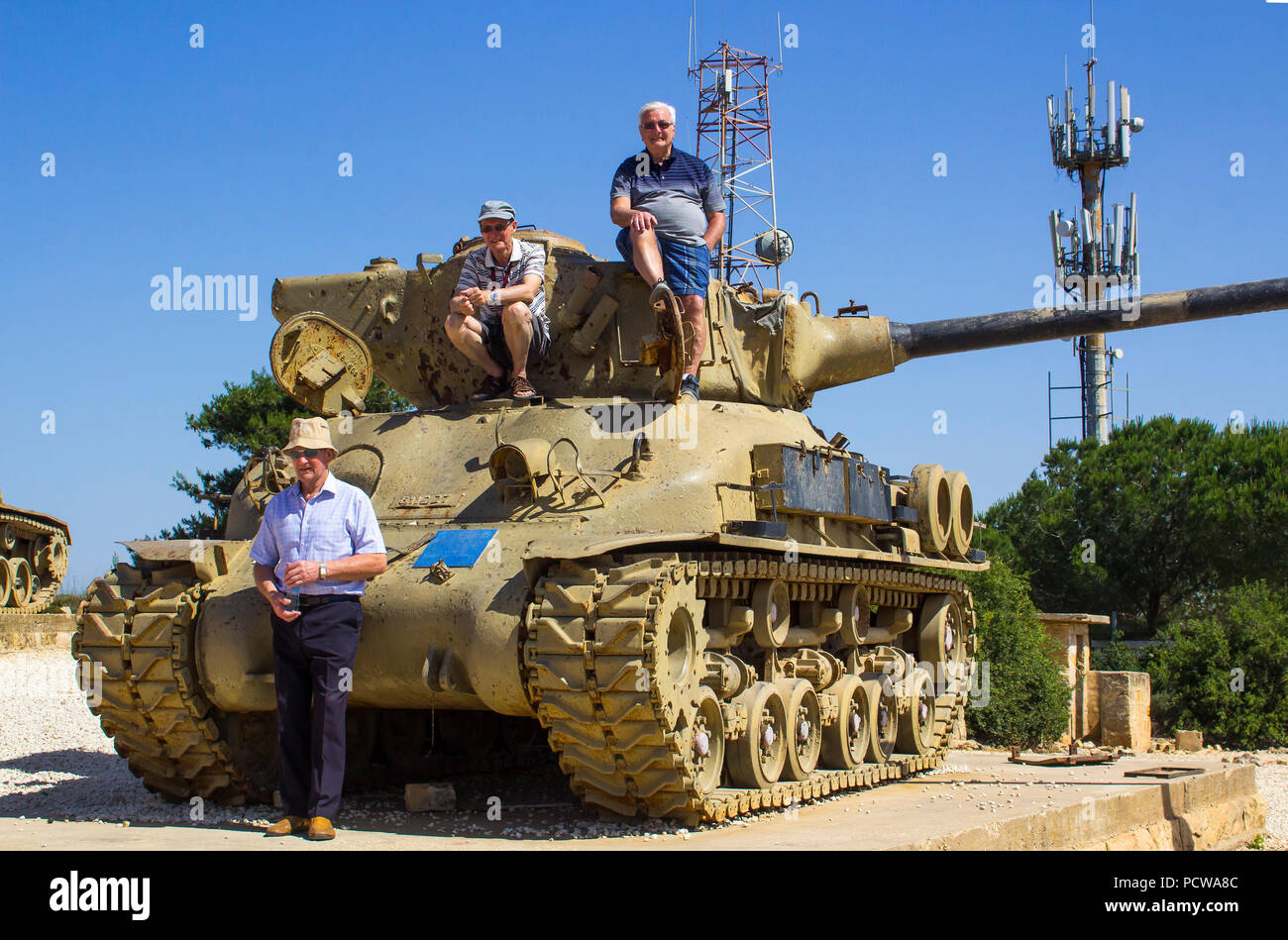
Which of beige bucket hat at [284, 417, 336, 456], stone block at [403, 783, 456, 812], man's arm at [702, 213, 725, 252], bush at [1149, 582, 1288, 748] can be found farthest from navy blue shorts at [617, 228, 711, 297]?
bush at [1149, 582, 1288, 748]

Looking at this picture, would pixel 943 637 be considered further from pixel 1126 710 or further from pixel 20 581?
pixel 20 581

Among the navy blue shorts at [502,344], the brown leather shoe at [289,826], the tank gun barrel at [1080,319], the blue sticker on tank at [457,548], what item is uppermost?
the tank gun barrel at [1080,319]

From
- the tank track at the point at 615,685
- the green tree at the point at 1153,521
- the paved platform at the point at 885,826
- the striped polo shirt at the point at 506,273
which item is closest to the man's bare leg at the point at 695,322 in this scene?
the striped polo shirt at the point at 506,273

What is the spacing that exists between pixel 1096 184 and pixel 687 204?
37.5 meters

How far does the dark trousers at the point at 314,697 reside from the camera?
26.1 feet

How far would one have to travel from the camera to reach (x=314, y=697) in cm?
802

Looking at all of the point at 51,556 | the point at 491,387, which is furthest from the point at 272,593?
the point at 51,556

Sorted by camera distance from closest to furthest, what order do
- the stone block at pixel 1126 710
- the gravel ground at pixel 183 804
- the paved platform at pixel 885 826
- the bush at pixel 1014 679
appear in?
the paved platform at pixel 885 826, the gravel ground at pixel 183 804, the bush at pixel 1014 679, the stone block at pixel 1126 710

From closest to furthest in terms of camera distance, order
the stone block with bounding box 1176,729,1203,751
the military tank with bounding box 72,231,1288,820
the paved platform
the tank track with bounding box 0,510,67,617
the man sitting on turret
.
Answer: the paved platform < the military tank with bounding box 72,231,1288,820 < the man sitting on turret < the stone block with bounding box 1176,729,1203,751 < the tank track with bounding box 0,510,67,617

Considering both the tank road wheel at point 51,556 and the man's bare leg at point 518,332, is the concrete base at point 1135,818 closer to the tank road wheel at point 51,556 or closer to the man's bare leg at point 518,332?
the man's bare leg at point 518,332

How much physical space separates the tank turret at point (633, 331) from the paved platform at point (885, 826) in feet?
10.8

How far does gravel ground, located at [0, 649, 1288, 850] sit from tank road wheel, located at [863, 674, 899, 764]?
0.88 metres

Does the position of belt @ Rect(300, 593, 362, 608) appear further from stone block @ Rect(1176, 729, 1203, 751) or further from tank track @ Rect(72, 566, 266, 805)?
stone block @ Rect(1176, 729, 1203, 751)

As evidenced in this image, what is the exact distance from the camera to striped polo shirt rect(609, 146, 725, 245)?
10.6 meters
